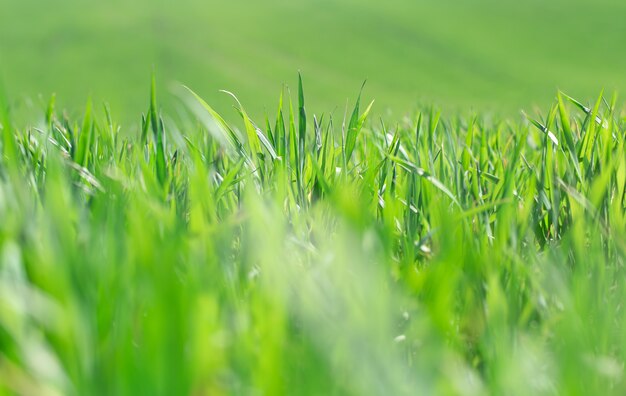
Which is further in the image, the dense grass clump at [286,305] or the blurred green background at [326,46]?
the blurred green background at [326,46]

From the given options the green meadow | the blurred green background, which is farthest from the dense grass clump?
the blurred green background

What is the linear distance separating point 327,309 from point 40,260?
0.18m

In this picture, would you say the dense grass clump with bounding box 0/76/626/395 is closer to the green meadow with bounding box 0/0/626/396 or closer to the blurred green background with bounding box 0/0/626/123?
the green meadow with bounding box 0/0/626/396

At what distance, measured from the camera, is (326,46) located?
17.1 metres

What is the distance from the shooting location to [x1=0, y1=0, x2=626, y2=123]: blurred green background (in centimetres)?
1473

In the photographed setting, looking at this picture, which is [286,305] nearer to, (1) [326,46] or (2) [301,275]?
(2) [301,275]

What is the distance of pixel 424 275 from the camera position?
0.57 metres

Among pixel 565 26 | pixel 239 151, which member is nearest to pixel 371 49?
pixel 565 26

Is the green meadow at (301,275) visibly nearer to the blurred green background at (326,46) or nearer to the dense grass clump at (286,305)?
the dense grass clump at (286,305)

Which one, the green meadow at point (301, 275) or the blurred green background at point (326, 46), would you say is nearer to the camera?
the green meadow at point (301, 275)

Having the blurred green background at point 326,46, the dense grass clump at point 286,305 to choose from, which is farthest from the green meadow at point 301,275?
the blurred green background at point 326,46

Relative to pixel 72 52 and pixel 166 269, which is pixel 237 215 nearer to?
pixel 166 269

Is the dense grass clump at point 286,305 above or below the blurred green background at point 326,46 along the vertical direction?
above

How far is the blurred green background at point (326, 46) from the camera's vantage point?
Answer: 1473 cm
